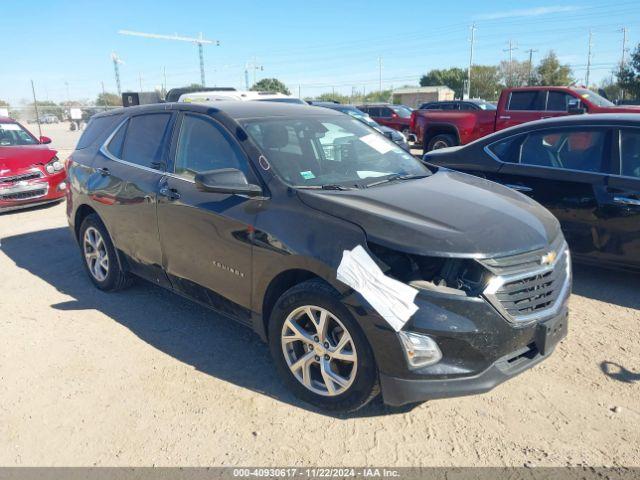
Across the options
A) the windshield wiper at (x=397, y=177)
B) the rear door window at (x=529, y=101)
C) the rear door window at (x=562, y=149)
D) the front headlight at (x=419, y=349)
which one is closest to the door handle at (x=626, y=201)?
the rear door window at (x=562, y=149)

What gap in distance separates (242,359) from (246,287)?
2.12 feet

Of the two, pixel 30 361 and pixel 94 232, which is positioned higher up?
pixel 94 232

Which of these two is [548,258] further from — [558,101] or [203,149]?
[558,101]

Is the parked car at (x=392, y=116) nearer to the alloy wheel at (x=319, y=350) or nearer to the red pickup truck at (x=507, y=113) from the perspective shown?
the red pickup truck at (x=507, y=113)

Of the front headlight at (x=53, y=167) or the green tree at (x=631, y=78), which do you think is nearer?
the front headlight at (x=53, y=167)

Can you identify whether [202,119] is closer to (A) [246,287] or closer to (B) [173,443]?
(A) [246,287]

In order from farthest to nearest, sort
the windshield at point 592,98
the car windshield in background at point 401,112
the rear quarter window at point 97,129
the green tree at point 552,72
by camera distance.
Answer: the green tree at point 552,72 < the car windshield in background at point 401,112 < the windshield at point 592,98 < the rear quarter window at point 97,129

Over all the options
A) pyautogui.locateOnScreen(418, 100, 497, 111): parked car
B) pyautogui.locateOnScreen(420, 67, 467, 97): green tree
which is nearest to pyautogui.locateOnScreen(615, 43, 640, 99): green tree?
pyautogui.locateOnScreen(418, 100, 497, 111): parked car

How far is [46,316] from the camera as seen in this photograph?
456 centimetres

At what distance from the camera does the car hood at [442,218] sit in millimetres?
2734

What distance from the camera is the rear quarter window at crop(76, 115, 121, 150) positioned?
5094 mm

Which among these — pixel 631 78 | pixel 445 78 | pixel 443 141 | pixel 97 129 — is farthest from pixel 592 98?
pixel 445 78

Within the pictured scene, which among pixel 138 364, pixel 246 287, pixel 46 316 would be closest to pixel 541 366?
pixel 246 287

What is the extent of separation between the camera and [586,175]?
15.9 feet
